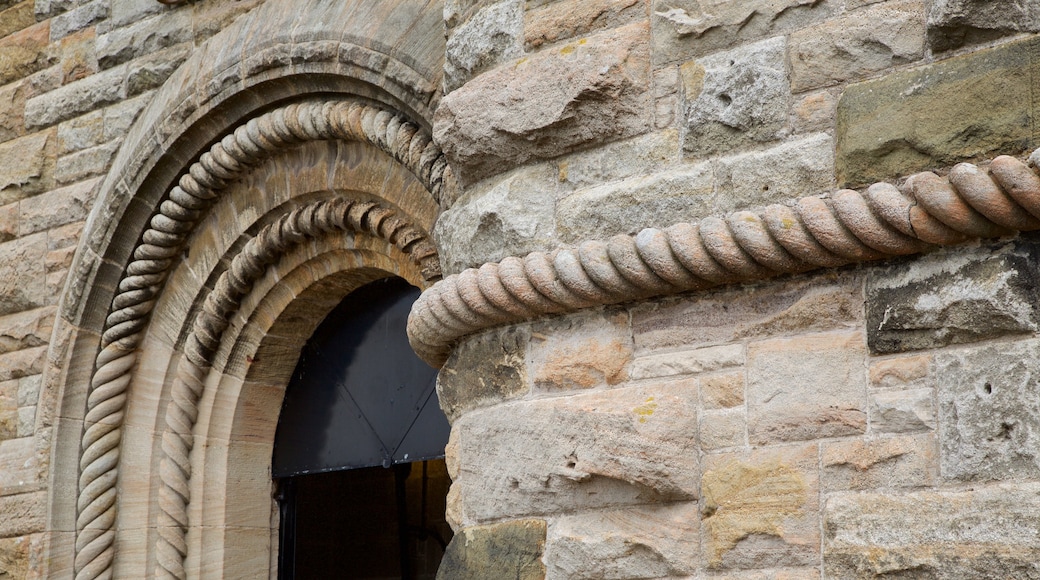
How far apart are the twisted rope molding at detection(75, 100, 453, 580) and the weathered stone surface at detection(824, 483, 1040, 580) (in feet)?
8.33

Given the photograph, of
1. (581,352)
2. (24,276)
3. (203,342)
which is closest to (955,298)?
(581,352)

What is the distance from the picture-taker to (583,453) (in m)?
2.50

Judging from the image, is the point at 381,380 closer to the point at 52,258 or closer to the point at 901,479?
the point at 52,258

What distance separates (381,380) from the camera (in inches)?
180

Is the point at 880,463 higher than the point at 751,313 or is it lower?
lower

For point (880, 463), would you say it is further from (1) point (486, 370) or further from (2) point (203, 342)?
(2) point (203, 342)

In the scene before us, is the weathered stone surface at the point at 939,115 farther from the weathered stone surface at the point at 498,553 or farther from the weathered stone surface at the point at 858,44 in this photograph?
the weathered stone surface at the point at 498,553

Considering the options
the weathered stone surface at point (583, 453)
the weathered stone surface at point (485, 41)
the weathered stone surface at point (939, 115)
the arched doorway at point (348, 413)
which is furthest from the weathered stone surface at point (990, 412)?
the arched doorway at point (348, 413)

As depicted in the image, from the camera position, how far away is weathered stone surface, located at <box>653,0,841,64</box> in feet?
8.07

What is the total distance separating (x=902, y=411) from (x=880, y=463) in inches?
4.1

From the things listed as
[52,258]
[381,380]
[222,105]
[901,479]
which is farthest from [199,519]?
[901,479]

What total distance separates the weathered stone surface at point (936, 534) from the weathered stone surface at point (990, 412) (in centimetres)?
4

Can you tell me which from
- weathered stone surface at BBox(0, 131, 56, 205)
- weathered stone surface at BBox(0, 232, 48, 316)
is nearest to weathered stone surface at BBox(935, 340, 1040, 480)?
weathered stone surface at BBox(0, 232, 48, 316)

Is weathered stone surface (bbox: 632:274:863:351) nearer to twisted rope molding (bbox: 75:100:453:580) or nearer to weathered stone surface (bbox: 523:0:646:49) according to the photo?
weathered stone surface (bbox: 523:0:646:49)
